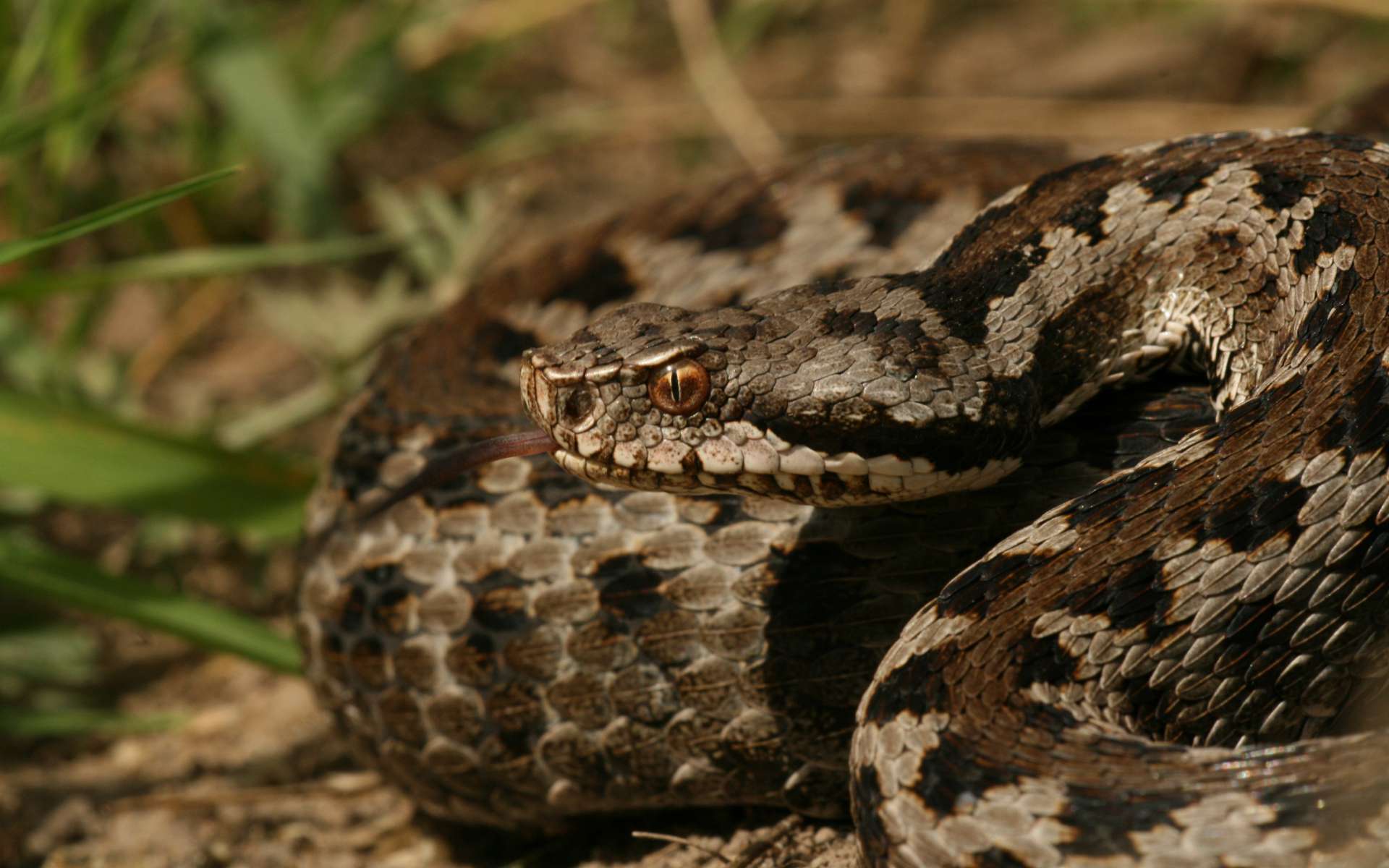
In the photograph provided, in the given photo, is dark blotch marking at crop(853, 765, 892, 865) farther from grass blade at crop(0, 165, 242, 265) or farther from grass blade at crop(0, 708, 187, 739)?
grass blade at crop(0, 708, 187, 739)

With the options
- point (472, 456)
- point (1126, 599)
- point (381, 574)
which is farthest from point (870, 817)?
point (381, 574)

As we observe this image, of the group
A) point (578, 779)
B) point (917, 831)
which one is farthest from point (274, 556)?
point (917, 831)

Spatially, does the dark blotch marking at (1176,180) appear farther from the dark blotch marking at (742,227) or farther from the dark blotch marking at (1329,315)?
the dark blotch marking at (742,227)

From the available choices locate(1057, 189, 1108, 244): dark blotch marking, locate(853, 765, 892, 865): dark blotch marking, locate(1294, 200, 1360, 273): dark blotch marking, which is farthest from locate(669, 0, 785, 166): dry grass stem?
locate(853, 765, 892, 865): dark blotch marking

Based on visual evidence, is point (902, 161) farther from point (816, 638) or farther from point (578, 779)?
point (578, 779)

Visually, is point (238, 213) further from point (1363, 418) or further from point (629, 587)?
point (1363, 418)
